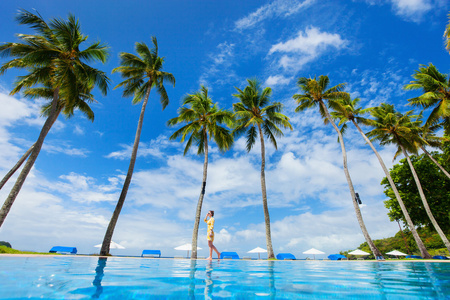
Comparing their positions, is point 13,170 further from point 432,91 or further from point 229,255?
point 432,91

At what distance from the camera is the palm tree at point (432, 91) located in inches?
717

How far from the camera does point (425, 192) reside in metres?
23.2

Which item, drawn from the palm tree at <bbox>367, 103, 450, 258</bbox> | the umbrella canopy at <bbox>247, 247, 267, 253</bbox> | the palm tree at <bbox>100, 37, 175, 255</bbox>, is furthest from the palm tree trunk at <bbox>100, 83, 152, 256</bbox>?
the palm tree at <bbox>367, 103, 450, 258</bbox>

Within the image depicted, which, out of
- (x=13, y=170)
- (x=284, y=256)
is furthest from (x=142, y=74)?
(x=284, y=256)

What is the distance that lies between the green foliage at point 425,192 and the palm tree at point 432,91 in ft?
19.7

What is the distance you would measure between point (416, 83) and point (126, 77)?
81.2ft

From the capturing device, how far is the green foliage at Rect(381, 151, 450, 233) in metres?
21.9

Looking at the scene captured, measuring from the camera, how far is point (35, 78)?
14297 mm

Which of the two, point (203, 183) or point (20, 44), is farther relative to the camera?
point (203, 183)

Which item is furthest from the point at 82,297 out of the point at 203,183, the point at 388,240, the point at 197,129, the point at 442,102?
the point at 388,240

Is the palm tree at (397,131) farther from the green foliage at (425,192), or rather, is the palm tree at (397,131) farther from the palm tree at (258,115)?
the palm tree at (258,115)

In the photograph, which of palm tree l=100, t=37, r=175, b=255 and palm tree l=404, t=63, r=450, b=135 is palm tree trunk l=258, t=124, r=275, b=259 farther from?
palm tree l=404, t=63, r=450, b=135

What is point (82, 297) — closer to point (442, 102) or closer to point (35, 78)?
point (35, 78)

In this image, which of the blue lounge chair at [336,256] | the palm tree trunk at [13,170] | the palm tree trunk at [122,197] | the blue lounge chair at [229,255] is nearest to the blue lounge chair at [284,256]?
the blue lounge chair at [229,255]
